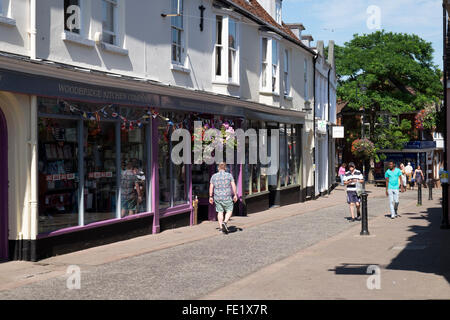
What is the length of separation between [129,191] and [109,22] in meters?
3.74

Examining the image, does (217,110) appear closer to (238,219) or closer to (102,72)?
(238,219)

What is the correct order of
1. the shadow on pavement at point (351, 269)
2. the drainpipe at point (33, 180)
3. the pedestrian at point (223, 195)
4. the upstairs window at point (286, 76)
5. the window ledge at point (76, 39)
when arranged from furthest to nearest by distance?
the upstairs window at point (286, 76) < the pedestrian at point (223, 195) < the window ledge at point (76, 39) < the drainpipe at point (33, 180) < the shadow on pavement at point (351, 269)

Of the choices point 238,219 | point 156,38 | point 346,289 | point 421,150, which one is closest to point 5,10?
point 156,38

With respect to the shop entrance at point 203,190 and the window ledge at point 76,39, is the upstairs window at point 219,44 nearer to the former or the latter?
the shop entrance at point 203,190

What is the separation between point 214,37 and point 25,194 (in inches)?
363

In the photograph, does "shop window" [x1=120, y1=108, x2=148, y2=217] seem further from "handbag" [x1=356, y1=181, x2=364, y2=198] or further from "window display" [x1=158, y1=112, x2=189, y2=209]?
"handbag" [x1=356, y1=181, x2=364, y2=198]

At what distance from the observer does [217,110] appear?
17047 millimetres

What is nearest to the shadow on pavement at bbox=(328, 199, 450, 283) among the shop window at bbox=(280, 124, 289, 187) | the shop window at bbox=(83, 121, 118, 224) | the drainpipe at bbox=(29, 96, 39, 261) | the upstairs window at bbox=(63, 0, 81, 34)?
the drainpipe at bbox=(29, 96, 39, 261)

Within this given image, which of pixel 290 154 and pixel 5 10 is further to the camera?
pixel 290 154

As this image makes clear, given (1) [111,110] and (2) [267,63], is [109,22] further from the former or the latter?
(2) [267,63]

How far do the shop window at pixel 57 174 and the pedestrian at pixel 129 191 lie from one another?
180 cm

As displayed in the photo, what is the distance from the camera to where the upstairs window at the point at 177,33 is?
1523 centimetres

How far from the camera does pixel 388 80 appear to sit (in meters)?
45.8

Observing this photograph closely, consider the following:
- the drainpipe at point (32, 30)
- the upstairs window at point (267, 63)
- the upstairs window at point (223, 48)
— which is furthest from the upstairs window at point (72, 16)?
the upstairs window at point (267, 63)
